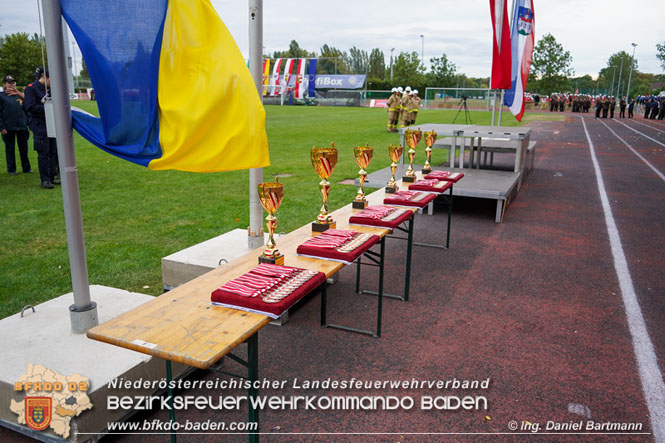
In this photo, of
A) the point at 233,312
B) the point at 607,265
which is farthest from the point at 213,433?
the point at 607,265

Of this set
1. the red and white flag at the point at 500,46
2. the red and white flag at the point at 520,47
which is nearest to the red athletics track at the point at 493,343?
the red and white flag at the point at 500,46

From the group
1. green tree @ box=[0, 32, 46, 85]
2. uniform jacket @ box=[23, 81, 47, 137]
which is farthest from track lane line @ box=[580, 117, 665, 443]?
green tree @ box=[0, 32, 46, 85]

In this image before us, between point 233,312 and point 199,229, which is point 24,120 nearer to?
point 199,229

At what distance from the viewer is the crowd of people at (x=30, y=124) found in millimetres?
8773

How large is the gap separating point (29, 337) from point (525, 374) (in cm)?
313

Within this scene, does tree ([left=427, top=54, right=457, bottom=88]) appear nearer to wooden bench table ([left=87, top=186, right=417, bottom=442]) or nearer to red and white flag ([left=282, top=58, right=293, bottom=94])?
red and white flag ([left=282, top=58, right=293, bottom=94])

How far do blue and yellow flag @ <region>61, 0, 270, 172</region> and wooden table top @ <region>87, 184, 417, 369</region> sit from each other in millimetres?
752

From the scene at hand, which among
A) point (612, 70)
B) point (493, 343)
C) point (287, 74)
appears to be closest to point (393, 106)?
point (493, 343)

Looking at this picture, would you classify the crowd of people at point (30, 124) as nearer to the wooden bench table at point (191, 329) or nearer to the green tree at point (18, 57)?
the wooden bench table at point (191, 329)

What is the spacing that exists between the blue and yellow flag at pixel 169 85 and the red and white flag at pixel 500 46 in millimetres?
7695

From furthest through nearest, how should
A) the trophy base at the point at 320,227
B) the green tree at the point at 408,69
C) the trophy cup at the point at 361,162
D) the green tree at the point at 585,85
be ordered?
the green tree at the point at 585,85 → the green tree at the point at 408,69 → the trophy cup at the point at 361,162 → the trophy base at the point at 320,227

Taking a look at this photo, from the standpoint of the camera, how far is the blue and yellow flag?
9.10ft

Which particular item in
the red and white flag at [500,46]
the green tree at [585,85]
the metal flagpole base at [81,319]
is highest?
the green tree at [585,85]

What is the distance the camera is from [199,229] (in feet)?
21.3
